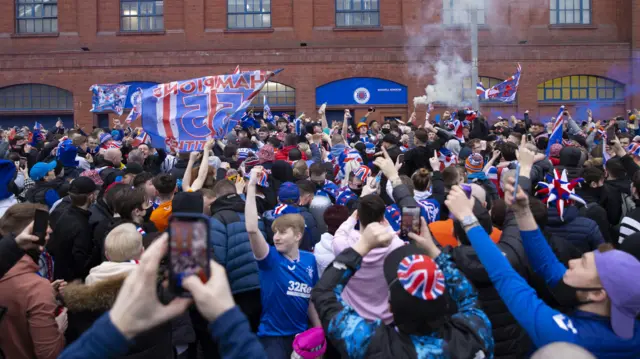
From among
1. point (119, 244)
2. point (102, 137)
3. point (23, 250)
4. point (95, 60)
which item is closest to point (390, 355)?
point (119, 244)

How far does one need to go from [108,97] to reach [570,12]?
2299cm

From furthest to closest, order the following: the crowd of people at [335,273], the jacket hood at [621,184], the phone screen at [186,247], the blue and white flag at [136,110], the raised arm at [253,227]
A: the blue and white flag at [136,110] → the jacket hood at [621,184] → the raised arm at [253,227] → the crowd of people at [335,273] → the phone screen at [186,247]

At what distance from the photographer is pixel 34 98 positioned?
3012 cm

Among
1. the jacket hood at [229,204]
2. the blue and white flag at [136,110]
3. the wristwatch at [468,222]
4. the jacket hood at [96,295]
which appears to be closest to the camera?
the wristwatch at [468,222]

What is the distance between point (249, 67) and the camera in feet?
95.4

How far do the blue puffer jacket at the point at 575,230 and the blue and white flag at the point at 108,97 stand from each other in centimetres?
1971

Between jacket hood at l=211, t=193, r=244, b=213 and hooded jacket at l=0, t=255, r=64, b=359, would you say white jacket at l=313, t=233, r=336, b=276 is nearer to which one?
jacket hood at l=211, t=193, r=244, b=213

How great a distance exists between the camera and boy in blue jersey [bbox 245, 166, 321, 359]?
15.2 feet

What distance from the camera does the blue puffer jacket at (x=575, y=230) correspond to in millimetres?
5168

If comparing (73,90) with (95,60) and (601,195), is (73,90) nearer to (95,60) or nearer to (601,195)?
(95,60)

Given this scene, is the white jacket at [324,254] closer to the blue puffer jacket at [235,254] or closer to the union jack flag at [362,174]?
the blue puffer jacket at [235,254]

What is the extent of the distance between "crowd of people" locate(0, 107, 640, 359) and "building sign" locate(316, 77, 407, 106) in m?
22.2

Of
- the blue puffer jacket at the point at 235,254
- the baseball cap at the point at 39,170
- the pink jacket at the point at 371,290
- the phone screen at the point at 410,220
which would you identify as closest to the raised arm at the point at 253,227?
the blue puffer jacket at the point at 235,254

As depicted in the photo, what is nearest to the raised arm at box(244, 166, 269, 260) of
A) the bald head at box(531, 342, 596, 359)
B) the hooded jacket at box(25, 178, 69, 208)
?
the bald head at box(531, 342, 596, 359)
